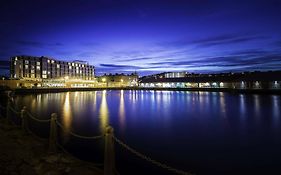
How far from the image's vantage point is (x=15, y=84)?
92.0 meters

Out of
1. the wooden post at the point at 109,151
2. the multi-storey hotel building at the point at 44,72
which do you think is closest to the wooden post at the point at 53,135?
the wooden post at the point at 109,151

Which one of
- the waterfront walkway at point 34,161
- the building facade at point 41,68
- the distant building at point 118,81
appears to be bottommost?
the waterfront walkway at point 34,161

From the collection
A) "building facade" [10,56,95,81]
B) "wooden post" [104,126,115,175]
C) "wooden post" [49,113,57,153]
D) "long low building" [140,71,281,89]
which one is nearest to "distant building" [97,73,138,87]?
"building facade" [10,56,95,81]

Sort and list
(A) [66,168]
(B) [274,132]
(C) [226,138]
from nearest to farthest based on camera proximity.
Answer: (A) [66,168]
(C) [226,138]
(B) [274,132]

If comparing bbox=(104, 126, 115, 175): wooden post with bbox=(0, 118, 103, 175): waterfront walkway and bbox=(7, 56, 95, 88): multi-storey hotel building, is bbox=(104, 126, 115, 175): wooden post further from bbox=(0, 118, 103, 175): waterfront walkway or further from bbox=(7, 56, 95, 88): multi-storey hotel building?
bbox=(7, 56, 95, 88): multi-storey hotel building

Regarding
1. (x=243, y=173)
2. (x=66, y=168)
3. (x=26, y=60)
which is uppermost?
(x=26, y=60)

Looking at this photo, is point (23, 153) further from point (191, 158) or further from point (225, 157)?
point (225, 157)

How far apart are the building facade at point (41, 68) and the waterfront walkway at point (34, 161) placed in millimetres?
111715

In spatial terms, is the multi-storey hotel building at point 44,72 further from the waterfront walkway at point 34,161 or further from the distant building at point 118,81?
the waterfront walkway at point 34,161

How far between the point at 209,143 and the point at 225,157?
106 inches

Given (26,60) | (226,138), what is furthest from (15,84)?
(226,138)

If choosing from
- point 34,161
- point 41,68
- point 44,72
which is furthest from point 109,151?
point 44,72

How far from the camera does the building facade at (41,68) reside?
122312 mm

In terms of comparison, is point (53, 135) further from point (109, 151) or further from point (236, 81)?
point (236, 81)
